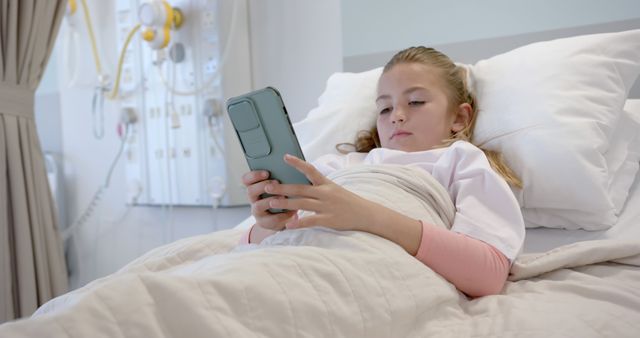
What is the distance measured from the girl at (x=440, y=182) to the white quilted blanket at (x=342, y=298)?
35 mm

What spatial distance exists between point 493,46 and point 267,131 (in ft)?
3.26

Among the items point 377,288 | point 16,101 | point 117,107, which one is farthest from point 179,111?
point 377,288

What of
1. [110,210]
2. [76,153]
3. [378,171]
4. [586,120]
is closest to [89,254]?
[110,210]

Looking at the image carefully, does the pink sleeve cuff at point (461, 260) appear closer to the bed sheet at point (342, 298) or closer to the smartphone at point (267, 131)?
the bed sheet at point (342, 298)

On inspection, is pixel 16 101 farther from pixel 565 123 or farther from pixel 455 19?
pixel 565 123

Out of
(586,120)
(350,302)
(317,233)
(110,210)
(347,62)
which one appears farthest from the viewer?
(110,210)

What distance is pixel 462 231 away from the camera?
92cm

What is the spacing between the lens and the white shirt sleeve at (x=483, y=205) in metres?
0.91

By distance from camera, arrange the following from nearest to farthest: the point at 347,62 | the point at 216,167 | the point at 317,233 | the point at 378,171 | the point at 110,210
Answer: the point at 317,233, the point at 378,171, the point at 347,62, the point at 216,167, the point at 110,210

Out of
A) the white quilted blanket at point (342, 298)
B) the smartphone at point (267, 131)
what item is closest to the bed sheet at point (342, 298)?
the white quilted blanket at point (342, 298)

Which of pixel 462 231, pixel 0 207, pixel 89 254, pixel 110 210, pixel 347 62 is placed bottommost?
pixel 89 254

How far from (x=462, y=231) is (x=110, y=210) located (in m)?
2.04

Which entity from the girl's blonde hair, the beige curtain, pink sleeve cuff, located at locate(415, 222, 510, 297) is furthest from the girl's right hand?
the beige curtain

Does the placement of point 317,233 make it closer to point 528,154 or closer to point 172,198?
point 528,154
